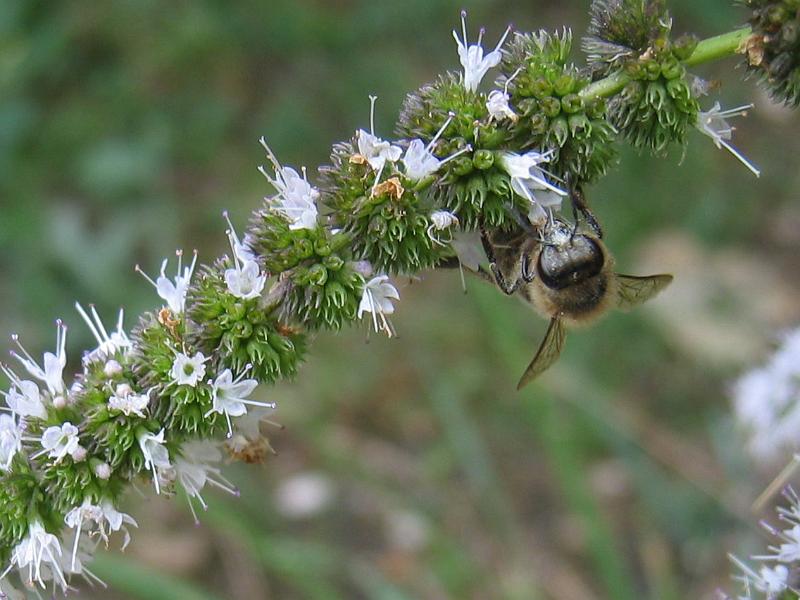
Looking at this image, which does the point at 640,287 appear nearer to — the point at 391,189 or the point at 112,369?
the point at 391,189

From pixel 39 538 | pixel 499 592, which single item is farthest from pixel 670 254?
pixel 39 538

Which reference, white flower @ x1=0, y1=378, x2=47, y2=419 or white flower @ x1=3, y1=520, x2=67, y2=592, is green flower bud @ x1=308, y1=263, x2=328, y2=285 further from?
white flower @ x1=3, y1=520, x2=67, y2=592

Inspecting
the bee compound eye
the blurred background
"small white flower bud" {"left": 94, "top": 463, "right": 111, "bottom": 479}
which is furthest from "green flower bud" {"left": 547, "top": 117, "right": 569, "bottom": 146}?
the blurred background

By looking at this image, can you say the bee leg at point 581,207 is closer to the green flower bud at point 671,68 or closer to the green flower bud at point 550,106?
the green flower bud at point 550,106

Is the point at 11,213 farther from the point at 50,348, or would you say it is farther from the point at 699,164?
the point at 699,164

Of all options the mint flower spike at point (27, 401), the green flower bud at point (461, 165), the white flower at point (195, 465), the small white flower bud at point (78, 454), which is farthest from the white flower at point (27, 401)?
the green flower bud at point (461, 165)

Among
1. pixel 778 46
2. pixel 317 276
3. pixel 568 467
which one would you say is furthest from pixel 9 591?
pixel 568 467

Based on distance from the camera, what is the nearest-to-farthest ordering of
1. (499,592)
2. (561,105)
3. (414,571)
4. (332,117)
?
(561,105)
(499,592)
(414,571)
(332,117)
